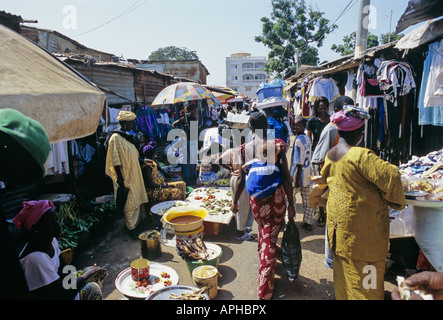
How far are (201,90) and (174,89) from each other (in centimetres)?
79

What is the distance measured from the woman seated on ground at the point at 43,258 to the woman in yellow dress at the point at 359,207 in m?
2.55

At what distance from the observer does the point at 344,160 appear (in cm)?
256

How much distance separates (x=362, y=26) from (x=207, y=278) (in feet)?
26.9

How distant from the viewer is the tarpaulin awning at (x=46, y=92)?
1587mm

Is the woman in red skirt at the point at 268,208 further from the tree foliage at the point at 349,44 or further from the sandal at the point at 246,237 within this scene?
the tree foliage at the point at 349,44

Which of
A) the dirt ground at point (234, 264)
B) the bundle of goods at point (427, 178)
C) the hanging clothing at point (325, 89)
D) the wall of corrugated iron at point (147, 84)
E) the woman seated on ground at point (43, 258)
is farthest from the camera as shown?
the wall of corrugated iron at point (147, 84)

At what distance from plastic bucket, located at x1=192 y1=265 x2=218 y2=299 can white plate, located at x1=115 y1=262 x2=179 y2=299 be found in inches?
11.9

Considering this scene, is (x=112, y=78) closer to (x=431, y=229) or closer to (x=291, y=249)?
(x=291, y=249)

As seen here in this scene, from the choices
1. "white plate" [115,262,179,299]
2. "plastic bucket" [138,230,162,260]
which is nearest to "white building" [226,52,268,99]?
"plastic bucket" [138,230,162,260]

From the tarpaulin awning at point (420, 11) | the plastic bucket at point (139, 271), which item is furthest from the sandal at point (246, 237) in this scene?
the tarpaulin awning at point (420, 11)

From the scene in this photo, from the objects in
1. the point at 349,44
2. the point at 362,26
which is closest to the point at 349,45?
the point at 349,44

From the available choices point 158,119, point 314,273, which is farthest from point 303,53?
point 314,273
